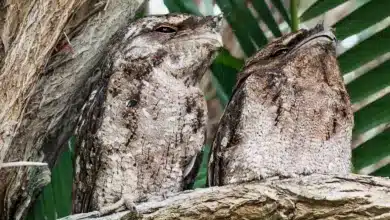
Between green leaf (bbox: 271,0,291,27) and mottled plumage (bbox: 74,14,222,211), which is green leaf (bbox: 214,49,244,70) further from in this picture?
mottled plumage (bbox: 74,14,222,211)

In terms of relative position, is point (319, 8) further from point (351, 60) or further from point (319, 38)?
point (319, 38)

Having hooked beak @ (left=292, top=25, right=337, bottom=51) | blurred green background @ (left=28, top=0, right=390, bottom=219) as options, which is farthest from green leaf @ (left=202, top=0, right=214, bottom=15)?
hooked beak @ (left=292, top=25, right=337, bottom=51)

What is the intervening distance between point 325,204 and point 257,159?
1.19 feet

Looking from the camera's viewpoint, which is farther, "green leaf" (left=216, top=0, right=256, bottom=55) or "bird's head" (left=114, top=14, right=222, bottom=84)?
"green leaf" (left=216, top=0, right=256, bottom=55)

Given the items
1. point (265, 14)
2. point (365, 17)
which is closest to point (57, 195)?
point (265, 14)

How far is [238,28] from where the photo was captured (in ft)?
7.95

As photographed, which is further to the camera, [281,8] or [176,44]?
[281,8]

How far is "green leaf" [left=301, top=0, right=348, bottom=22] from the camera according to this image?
2.44 metres

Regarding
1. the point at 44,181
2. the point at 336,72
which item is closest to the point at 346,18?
the point at 336,72

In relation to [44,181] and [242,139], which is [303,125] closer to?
[242,139]

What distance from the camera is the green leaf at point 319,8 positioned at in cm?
244

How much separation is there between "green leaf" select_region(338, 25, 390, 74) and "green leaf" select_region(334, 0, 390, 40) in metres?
0.04

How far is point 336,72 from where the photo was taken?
1984mm

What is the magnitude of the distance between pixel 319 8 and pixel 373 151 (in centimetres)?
50
